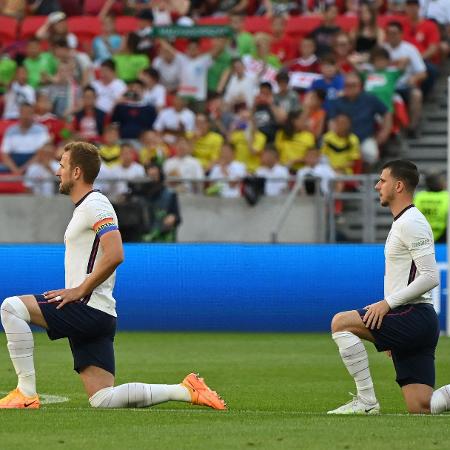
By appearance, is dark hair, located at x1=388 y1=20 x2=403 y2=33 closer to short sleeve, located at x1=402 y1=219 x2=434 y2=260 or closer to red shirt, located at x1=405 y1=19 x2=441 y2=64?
red shirt, located at x1=405 y1=19 x2=441 y2=64

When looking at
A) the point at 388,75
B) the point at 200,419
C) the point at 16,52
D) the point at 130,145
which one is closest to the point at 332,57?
the point at 388,75

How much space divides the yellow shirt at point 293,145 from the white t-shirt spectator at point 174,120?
158 centimetres

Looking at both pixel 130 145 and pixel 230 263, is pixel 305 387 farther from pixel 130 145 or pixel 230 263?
pixel 130 145

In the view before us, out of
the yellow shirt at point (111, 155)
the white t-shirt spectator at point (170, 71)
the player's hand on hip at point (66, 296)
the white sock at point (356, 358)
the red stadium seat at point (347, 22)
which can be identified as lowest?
the white sock at point (356, 358)

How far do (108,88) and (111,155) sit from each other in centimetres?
220

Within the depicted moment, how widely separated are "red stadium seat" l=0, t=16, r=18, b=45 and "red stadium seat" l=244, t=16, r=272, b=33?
4019 mm

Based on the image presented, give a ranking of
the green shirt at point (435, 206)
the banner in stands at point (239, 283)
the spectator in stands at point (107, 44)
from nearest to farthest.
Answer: the banner in stands at point (239, 283) → the green shirt at point (435, 206) → the spectator in stands at point (107, 44)

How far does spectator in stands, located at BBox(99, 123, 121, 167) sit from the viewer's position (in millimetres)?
21609

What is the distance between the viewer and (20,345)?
9.48m

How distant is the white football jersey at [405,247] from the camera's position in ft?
31.5

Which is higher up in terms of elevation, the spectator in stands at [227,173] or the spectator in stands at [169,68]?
the spectator in stands at [169,68]

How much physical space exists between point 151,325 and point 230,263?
1.19 meters

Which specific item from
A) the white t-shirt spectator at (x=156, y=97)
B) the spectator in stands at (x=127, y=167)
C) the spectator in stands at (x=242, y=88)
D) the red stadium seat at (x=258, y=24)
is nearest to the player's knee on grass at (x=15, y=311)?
the spectator in stands at (x=127, y=167)

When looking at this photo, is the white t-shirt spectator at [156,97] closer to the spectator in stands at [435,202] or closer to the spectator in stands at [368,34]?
the spectator in stands at [368,34]
